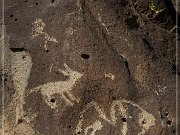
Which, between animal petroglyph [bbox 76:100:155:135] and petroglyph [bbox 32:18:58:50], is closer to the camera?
animal petroglyph [bbox 76:100:155:135]

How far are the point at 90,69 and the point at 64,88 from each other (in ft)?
0.53

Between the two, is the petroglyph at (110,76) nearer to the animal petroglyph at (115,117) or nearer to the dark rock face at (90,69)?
the dark rock face at (90,69)

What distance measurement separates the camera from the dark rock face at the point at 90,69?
8.36 feet

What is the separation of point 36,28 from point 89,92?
449mm

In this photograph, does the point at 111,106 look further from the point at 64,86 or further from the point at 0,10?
the point at 0,10

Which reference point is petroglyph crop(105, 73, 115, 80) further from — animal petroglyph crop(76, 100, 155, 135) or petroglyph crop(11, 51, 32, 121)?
petroglyph crop(11, 51, 32, 121)

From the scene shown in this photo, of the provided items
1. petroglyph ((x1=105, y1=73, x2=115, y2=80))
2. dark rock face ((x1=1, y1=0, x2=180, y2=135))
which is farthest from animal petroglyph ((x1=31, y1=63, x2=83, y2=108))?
petroglyph ((x1=105, y1=73, x2=115, y2=80))

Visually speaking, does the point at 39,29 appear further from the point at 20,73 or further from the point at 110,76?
the point at 110,76

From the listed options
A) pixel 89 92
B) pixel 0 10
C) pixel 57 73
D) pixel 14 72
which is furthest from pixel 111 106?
pixel 0 10

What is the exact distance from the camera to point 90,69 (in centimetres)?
260

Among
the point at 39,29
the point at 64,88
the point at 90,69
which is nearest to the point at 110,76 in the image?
the point at 90,69

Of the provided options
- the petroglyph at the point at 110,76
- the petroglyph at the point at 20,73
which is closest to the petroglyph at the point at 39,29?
the petroglyph at the point at 20,73

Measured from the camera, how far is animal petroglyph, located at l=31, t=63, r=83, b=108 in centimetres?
260

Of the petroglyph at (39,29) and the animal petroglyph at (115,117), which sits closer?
the animal petroglyph at (115,117)
